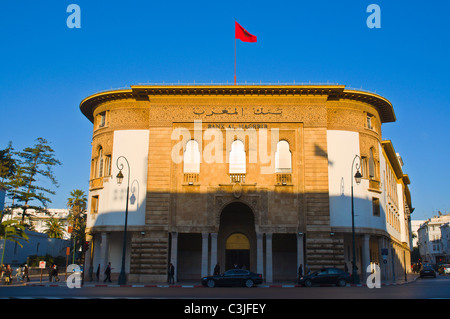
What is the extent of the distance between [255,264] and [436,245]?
340 ft

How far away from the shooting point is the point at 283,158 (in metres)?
35.2

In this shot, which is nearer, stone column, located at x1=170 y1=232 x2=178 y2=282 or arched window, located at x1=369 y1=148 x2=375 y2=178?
stone column, located at x1=170 y1=232 x2=178 y2=282

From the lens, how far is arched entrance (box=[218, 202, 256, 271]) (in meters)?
36.3

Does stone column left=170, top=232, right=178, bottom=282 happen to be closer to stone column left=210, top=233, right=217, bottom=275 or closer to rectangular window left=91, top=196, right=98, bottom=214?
stone column left=210, top=233, right=217, bottom=275

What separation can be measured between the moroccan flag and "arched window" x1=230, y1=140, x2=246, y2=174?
8799 millimetres

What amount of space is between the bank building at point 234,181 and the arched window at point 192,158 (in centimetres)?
8

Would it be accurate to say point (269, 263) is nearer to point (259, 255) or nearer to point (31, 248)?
point (259, 255)

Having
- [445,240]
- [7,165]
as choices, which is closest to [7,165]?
[7,165]

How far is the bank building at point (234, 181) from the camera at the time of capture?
33812 mm

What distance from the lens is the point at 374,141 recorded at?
37.8 m

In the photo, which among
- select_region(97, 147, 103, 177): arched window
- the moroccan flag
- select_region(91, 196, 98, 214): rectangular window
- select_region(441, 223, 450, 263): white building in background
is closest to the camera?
the moroccan flag

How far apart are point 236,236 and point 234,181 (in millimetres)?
5207

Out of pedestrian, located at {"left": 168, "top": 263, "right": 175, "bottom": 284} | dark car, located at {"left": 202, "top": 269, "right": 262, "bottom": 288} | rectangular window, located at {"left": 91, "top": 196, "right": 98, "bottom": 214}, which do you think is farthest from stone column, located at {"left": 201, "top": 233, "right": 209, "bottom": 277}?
rectangular window, located at {"left": 91, "top": 196, "right": 98, "bottom": 214}

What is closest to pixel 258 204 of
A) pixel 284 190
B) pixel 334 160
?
pixel 284 190
